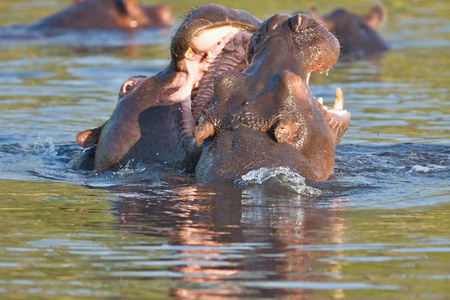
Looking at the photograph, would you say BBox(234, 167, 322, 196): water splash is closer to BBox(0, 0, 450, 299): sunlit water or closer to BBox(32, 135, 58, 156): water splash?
BBox(0, 0, 450, 299): sunlit water

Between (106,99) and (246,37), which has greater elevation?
(246,37)

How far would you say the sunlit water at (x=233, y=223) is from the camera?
13.9 ft

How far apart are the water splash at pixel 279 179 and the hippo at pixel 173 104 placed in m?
0.86

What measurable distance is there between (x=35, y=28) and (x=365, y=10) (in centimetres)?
703

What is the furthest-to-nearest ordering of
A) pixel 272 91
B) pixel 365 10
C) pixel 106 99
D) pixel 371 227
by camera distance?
pixel 365 10
pixel 106 99
pixel 272 91
pixel 371 227

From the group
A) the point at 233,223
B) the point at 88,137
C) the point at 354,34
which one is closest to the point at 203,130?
the point at 233,223

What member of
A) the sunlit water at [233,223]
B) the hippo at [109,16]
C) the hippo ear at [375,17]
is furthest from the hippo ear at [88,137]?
the hippo at [109,16]

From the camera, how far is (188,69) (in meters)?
6.92

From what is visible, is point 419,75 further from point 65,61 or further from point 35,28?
point 35,28

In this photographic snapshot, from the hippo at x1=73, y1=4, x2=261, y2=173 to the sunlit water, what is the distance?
4.6 inches

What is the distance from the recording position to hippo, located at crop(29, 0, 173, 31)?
18891mm

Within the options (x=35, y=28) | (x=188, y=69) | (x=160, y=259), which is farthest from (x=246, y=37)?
(x=35, y=28)

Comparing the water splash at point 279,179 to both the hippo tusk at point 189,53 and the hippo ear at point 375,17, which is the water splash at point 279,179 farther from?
the hippo ear at point 375,17

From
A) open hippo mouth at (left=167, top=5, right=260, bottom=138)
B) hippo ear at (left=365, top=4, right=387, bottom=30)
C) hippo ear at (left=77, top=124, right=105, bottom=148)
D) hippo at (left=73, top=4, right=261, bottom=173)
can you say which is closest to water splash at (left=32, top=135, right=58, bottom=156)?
hippo ear at (left=77, top=124, right=105, bottom=148)
